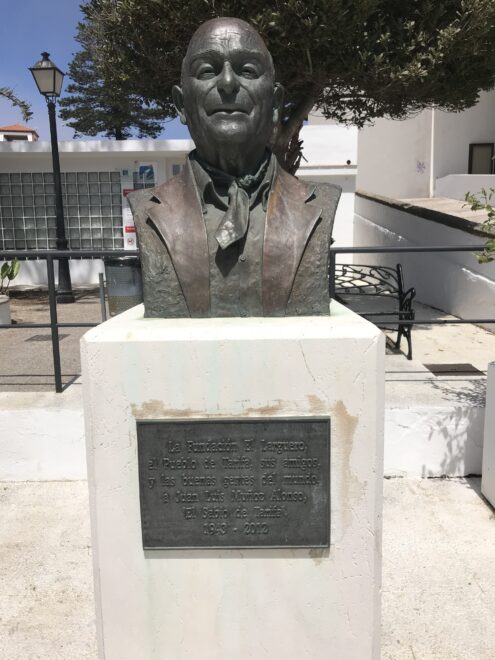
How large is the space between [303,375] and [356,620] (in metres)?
0.95

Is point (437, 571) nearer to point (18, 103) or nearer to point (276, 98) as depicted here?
point (276, 98)

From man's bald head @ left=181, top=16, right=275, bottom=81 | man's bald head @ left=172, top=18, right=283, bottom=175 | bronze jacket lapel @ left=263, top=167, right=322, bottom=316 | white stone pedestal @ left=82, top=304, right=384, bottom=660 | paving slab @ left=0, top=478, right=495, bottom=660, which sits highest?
man's bald head @ left=181, top=16, right=275, bottom=81

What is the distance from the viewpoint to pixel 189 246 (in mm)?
2371

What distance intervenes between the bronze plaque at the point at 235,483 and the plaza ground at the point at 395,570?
2.92 feet

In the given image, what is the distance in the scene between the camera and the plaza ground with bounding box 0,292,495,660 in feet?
8.69

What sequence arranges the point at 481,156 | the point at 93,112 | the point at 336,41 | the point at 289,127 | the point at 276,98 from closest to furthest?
the point at 276,98 < the point at 336,41 < the point at 289,127 < the point at 481,156 < the point at 93,112

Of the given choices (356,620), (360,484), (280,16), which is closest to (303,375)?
(360,484)

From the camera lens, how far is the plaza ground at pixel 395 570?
8.69 ft

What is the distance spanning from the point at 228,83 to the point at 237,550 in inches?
67.8

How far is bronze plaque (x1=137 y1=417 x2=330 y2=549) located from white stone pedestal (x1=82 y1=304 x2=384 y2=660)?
0.12 feet

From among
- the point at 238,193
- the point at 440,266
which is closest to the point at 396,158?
the point at 440,266

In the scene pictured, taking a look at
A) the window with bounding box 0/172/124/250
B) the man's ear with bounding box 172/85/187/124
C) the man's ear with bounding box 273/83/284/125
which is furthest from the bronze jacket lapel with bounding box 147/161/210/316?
the window with bounding box 0/172/124/250

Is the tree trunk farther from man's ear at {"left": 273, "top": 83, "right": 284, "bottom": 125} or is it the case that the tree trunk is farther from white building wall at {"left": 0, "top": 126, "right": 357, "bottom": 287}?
white building wall at {"left": 0, "top": 126, "right": 357, "bottom": 287}

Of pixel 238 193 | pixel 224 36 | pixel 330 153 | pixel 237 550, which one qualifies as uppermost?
pixel 330 153
